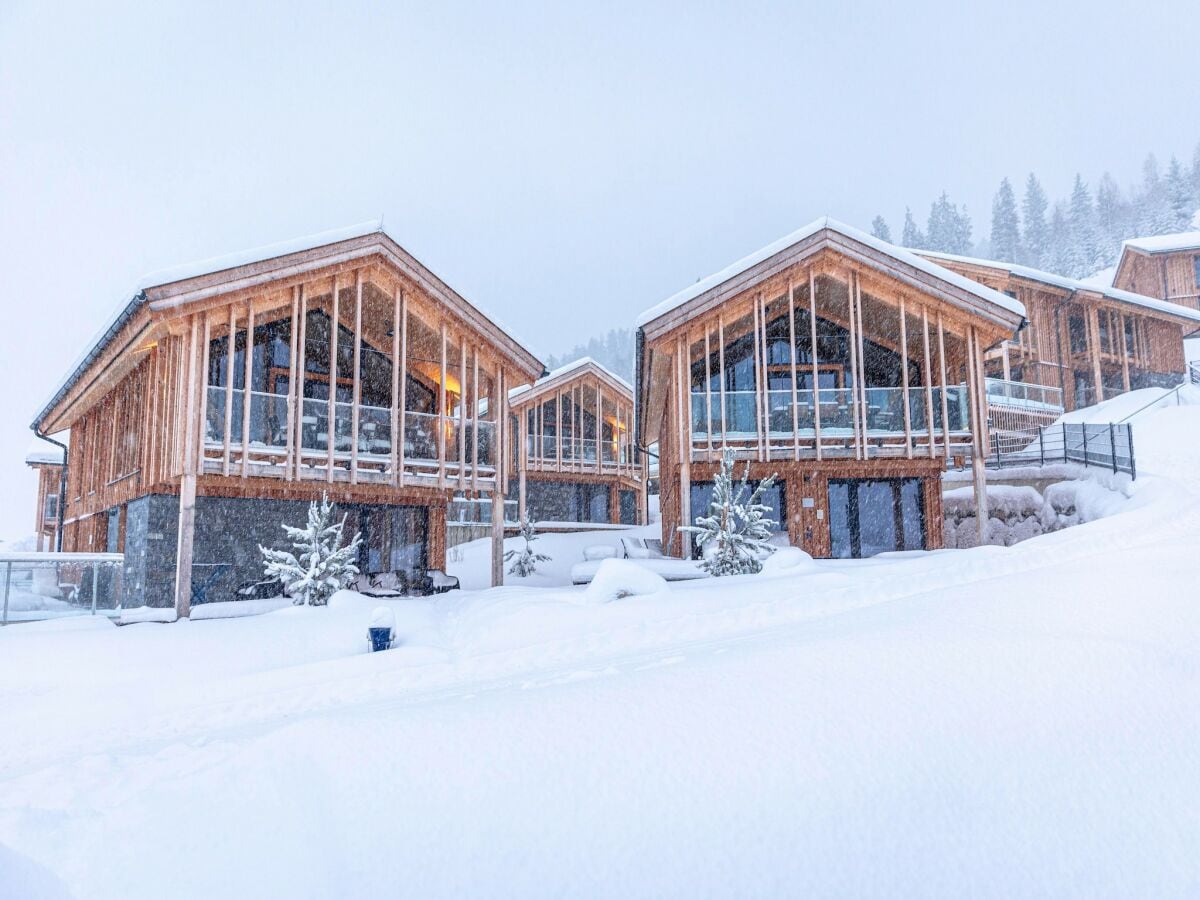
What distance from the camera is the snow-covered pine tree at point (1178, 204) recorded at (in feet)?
218

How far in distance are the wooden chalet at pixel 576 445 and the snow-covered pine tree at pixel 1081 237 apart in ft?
184

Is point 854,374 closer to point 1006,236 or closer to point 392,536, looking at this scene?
point 392,536

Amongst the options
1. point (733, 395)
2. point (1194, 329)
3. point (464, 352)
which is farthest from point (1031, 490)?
point (1194, 329)

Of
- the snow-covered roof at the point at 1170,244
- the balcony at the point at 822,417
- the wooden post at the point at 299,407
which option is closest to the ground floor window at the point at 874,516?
the balcony at the point at 822,417

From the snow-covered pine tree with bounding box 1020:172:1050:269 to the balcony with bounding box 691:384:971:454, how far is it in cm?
7133

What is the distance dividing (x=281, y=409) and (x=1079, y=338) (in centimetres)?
3194

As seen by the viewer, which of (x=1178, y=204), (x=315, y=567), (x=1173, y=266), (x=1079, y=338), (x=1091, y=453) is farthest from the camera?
(x=1178, y=204)

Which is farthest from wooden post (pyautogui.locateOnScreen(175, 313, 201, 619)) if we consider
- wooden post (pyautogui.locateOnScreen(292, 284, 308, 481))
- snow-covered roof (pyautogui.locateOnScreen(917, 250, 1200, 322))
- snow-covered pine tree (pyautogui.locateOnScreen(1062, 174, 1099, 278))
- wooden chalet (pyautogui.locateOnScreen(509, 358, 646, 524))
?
snow-covered pine tree (pyautogui.locateOnScreen(1062, 174, 1099, 278))

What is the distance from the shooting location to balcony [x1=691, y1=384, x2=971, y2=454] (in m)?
15.7

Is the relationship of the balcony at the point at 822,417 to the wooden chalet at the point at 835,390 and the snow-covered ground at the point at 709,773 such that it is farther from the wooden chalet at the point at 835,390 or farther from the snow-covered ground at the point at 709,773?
the snow-covered ground at the point at 709,773

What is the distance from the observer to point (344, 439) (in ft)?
45.0

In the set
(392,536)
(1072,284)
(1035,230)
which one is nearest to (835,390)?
(392,536)

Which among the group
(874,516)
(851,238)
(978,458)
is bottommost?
Result: (874,516)

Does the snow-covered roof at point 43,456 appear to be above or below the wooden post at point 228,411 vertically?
above
